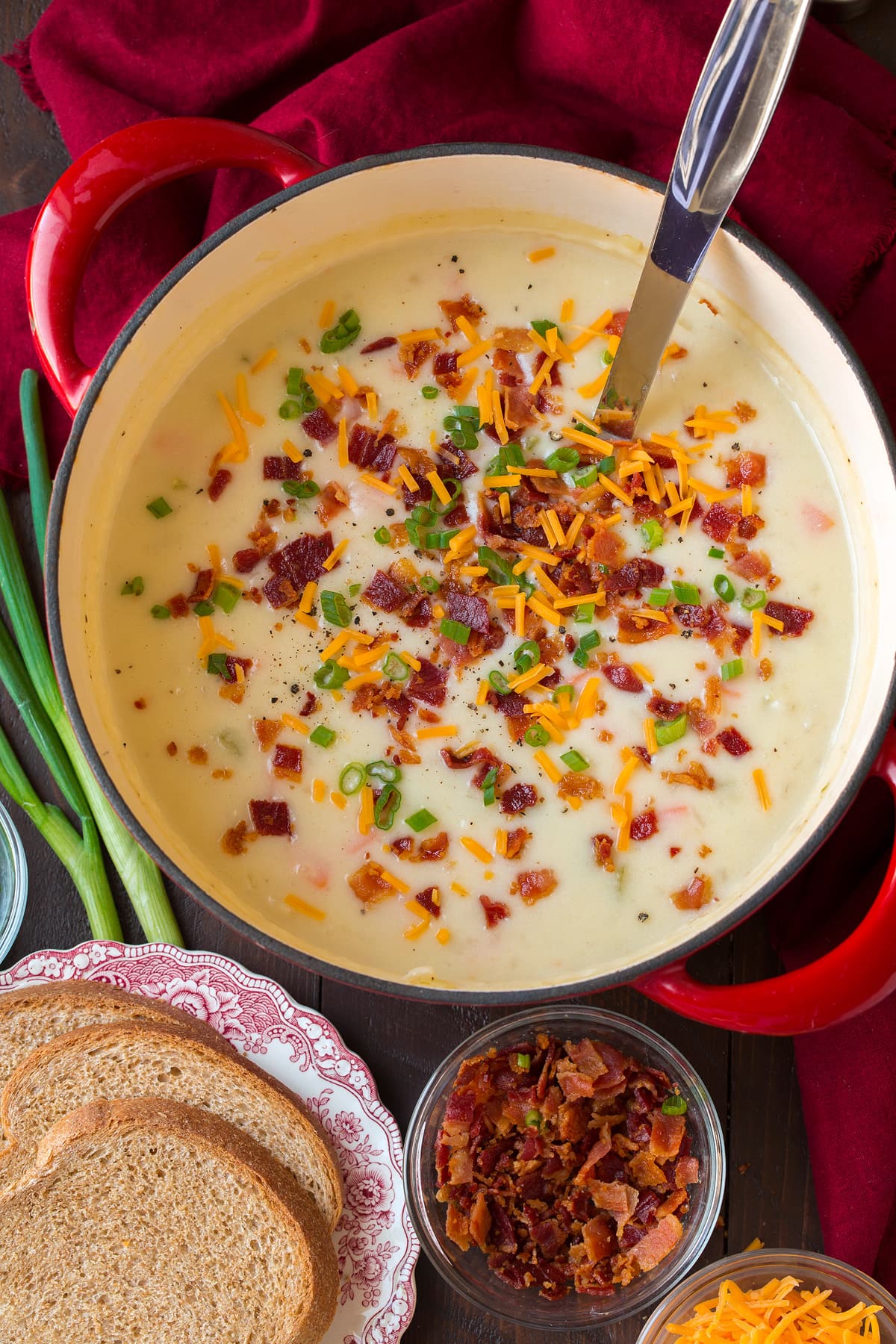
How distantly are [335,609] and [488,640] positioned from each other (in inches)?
10.2

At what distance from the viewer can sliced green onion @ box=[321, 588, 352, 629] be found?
6.72ft

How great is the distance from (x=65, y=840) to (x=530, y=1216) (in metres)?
1.11

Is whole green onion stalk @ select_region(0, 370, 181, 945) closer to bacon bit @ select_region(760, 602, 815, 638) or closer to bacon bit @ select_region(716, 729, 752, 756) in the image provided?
bacon bit @ select_region(716, 729, 752, 756)

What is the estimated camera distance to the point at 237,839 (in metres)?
2.08

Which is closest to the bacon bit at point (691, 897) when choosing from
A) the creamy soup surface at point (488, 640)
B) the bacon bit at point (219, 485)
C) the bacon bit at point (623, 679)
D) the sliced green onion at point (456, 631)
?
the creamy soup surface at point (488, 640)

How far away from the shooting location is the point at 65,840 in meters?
2.37

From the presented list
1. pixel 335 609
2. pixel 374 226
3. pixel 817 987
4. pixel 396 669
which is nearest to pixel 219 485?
pixel 335 609

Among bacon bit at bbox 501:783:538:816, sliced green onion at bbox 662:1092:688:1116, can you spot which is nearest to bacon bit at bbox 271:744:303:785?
bacon bit at bbox 501:783:538:816

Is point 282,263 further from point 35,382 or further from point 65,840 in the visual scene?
point 65,840

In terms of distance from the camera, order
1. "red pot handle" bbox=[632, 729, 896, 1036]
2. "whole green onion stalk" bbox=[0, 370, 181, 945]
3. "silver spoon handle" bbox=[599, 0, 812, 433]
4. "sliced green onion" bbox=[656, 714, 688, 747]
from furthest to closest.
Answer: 1. "whole green onion stalk" bbox=[0, 370, 181, 945]
2. "sliced green onion" bbox=[656, 714, 688, 747]
3. "red pot handle" bbox=[632, 729, 896, 1036]
4. "silver spoon handle" bbox=[599, 0, 812, 433]

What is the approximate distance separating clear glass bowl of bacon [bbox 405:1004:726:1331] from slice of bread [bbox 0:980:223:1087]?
0.49 metres

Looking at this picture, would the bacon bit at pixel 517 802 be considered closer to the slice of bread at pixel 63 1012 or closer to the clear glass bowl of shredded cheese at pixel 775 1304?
the slice of bread at pixel 63 1012

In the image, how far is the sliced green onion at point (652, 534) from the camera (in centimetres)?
203

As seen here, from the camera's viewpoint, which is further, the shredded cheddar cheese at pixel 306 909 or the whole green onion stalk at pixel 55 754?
the whole green onion stalk at pixel 55 754
